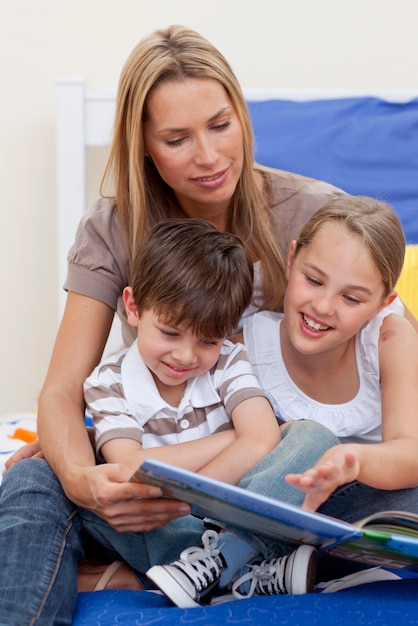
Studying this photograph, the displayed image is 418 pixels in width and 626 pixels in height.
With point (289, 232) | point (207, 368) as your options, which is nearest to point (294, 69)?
point (289, 232)

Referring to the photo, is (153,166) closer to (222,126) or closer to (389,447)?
(222,126)

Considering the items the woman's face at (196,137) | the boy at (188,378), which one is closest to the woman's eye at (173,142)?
the woman's face at (196,137)

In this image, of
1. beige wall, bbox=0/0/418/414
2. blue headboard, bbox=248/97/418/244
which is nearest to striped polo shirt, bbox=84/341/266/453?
blue headboard, bbox=248/97/418/244

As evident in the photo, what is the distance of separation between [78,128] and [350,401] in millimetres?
1143

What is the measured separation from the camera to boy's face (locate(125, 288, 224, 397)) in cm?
133

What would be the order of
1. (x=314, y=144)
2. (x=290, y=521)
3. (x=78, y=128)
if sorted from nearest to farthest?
(x=290, y=521) < (x=314, y=144) < (x=78, y=128)

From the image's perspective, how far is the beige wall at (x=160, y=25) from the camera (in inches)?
95.3

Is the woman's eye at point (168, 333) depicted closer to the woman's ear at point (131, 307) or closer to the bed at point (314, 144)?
the woman's ear at point (131, 307)

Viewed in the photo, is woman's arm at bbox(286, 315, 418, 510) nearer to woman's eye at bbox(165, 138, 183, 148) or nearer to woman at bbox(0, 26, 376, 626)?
woman at bbox(0, 26, 376, 626)

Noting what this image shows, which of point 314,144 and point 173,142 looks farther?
point 314,144

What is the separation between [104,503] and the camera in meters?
1.19

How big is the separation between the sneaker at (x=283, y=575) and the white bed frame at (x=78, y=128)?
1.29 metres

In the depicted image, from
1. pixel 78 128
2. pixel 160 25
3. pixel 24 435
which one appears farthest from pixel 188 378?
pixel 160 25

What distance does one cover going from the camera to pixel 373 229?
1.39 meters
